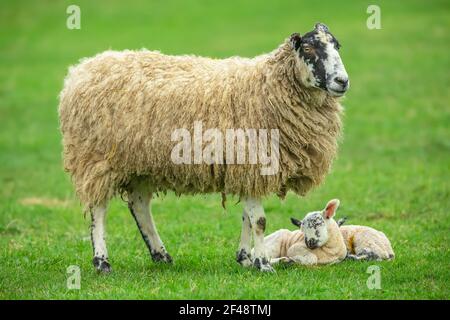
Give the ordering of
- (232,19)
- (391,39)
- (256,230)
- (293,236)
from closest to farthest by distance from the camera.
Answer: (256,230) → (293,236) → (391,39) → (232,19)

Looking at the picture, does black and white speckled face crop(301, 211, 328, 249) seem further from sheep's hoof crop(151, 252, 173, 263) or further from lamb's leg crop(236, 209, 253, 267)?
sheep's hoof crop(151, 252, 173, 263)

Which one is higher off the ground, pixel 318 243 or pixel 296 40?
pixel 296 40

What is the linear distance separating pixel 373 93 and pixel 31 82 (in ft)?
33.4

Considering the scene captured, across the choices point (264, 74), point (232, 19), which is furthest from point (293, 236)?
point (232, 19)

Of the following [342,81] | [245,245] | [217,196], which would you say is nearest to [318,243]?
[245,245]

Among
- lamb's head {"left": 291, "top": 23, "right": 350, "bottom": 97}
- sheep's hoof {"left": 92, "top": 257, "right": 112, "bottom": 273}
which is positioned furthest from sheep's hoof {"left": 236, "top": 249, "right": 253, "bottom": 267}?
lamb's head {"left": 291, "top": 23, "right": 350, "bottom": 97}

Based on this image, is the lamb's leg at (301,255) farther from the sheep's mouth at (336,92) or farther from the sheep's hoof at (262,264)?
the sheep's mouth at (336,92)

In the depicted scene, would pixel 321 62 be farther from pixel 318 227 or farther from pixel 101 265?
pixel 101 265

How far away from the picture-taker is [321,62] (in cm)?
863

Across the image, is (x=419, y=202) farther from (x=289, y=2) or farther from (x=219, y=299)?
(x=289, y=2)

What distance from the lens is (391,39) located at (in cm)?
2853

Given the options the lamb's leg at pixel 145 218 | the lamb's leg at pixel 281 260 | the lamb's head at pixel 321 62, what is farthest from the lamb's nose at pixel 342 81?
the lamb's leg at pixel 145 218

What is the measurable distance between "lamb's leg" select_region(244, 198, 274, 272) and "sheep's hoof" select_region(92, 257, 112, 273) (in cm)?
153

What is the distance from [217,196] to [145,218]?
4.82m
